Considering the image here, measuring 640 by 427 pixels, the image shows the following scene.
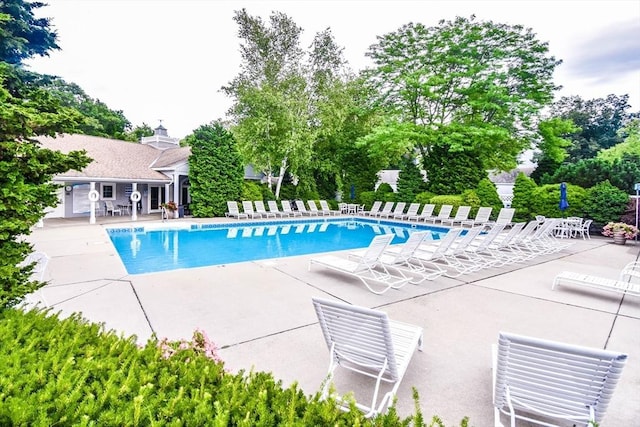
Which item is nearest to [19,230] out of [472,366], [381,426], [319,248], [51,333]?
[51,333]

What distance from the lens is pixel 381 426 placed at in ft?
5.11

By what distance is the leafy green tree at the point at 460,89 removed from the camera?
61.2 feet

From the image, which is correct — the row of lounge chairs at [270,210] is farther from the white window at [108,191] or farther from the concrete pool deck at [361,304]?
the concrete pool deck at [361,304]

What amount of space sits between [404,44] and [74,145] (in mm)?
19583

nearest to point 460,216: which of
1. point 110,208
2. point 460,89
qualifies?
point 460,89

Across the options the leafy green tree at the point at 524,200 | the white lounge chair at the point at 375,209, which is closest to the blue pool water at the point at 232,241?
the white lounge chair at the point at 375,209

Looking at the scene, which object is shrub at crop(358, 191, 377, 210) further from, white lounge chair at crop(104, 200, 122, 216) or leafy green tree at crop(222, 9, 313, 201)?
white lounge chair at crop(104, 200, 122, 216)

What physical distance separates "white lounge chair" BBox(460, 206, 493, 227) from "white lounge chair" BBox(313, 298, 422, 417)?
1504 cm

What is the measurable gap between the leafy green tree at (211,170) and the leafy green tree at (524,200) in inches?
573

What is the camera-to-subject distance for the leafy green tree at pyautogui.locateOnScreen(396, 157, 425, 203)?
22.3 meters

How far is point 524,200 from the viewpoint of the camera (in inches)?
640

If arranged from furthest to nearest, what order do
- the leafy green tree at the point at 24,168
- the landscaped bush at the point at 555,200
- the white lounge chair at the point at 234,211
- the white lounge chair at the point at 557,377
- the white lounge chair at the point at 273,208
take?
1. the white lounge chair at the point at 273,208
2. the white lounge chair at the point at 234,211
3. the landscaped bush at the point at 555,200
4. the leafy green tree at the point at 24,168
5. the white lounge chair at the point at 557,377

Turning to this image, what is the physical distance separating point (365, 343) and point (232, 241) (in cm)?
1063

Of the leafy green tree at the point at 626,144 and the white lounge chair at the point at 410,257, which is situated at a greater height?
the leafy green tree at the point at 626,144
